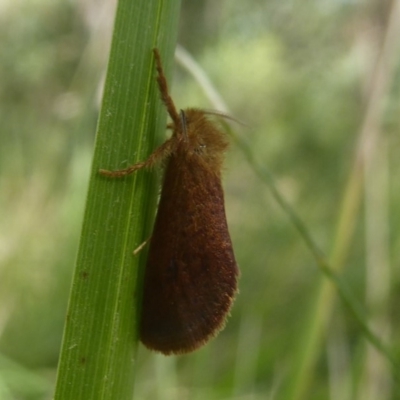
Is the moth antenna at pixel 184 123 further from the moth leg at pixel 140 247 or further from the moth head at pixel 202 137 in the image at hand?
the moth leg at pixel 140 247

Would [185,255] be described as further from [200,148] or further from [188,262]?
[200,148]

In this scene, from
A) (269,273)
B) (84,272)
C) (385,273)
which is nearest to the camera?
(84,272)

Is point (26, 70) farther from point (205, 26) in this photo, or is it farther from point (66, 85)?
point (205, 26)

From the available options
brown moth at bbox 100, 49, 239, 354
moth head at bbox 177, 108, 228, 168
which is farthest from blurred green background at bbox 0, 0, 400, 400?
brown moth at bbox 100, 49, 239, 354

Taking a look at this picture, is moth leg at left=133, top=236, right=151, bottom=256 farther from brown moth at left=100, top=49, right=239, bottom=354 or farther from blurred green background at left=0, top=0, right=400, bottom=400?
blurred green background at left=0, top=0, right=400, bottom=400

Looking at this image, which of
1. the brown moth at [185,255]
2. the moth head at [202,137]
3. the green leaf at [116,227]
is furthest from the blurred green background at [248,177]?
the green leaf at [116,227]

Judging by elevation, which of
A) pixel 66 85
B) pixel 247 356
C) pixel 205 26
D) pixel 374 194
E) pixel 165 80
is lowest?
pixel 247 356

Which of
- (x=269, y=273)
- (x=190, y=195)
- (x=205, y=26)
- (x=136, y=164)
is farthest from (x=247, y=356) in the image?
(x=205, y=26)

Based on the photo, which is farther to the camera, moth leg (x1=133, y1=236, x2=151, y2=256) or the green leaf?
moth leg (x1=133, y1=236, x2=151, y2=256)
